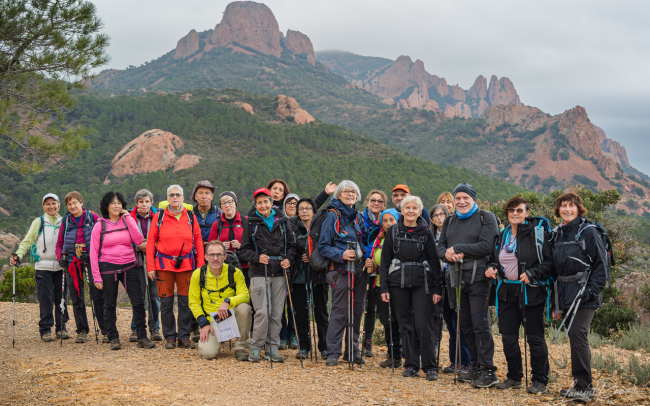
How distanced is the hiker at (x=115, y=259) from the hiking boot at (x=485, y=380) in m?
3.76

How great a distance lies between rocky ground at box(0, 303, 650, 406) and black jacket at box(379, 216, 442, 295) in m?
0.95

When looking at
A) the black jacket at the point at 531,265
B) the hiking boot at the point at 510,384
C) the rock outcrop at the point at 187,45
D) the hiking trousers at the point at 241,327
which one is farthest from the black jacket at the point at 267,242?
the rock outcrop at the point at 187,45

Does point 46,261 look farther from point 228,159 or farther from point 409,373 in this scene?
point 228,159

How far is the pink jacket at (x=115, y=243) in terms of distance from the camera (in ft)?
17.9

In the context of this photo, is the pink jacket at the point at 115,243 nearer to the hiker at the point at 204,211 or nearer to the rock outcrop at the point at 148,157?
the hiker at the point at 204,211

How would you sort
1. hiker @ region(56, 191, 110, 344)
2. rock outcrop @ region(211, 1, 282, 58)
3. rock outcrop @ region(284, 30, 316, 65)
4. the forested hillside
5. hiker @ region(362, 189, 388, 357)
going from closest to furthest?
hiker @ region(362, 189, 388, 357) < hiker @ region(56, 191, 110, 344) < the forested hillside < rock outcrop @ region(211, 1, 282, 58) < rock outcrop @ region(284, 30, 316, 65)

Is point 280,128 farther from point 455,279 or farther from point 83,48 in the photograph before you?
point 455,279

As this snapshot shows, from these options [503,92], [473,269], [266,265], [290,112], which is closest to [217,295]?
[266,265]

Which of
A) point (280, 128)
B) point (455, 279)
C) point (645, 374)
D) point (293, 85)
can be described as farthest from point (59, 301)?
point (293, 85)

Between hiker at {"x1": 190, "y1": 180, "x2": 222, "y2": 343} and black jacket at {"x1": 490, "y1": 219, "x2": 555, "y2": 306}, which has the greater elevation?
hiker at {"x1": 190, "y1": 180, "x2": 222, "y2": 343}

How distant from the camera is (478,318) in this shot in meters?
4.33

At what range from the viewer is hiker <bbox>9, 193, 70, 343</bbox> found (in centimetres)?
593

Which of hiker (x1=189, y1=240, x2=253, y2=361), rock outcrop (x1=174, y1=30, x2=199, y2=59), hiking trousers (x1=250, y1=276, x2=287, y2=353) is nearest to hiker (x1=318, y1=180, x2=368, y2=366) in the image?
hiking trousers (x1=250, y1=276, x2=287, y2=353)

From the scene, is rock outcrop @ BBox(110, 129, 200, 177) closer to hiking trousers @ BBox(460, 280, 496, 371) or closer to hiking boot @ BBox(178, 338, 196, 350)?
hiking boot @ BBox(178, 338, 196, 350)
